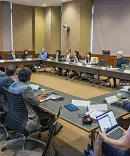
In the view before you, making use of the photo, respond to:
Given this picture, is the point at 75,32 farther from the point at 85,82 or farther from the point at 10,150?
the point at 10,150

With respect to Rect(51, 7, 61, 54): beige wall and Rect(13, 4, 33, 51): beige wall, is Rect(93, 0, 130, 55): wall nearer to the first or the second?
Rect(51, 7, 61, 54): beige wall

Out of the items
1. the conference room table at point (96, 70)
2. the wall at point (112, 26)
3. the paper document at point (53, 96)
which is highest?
the wall at point (112, 26)

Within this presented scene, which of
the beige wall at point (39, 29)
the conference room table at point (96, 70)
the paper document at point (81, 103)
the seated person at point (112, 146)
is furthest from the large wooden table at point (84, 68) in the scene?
the seated person at point (112, 146)

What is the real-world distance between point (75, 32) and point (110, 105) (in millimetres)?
7722

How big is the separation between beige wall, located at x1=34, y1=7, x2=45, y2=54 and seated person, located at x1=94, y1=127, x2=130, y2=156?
34.2 ft

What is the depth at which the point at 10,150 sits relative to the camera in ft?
8.80

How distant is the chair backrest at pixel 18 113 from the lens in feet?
7.95

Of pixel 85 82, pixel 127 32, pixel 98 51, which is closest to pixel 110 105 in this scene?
pixel 85 82

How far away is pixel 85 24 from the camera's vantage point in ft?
32.1

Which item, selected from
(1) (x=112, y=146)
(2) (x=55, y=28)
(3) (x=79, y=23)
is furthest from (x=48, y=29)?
(1) (x=112, y=146)

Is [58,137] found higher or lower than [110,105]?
lower

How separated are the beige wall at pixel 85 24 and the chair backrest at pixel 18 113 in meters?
7.72

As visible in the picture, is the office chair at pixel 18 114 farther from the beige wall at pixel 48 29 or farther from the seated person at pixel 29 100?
the beige wall at pixel 48 29

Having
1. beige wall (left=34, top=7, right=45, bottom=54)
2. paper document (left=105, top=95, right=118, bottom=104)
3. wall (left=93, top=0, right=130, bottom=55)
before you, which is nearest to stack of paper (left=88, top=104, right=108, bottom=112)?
paper document (left=105, top=95, right=118, bottom=104)
